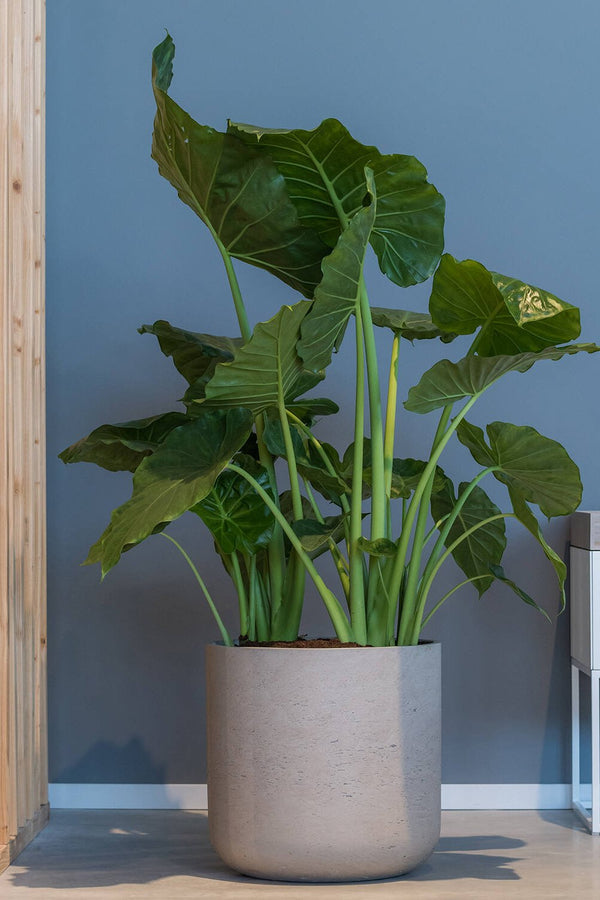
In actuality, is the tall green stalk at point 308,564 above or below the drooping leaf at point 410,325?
below

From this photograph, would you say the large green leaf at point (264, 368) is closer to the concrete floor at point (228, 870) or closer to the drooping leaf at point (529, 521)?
the drooping leaf at point (529, 521)

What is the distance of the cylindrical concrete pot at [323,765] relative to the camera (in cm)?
166

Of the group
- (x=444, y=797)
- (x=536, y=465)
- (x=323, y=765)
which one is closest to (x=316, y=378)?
(x=536, y=465)

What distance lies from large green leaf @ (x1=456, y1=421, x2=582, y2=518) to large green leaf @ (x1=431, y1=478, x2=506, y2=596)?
19 centimetres

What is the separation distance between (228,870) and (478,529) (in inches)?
32.1

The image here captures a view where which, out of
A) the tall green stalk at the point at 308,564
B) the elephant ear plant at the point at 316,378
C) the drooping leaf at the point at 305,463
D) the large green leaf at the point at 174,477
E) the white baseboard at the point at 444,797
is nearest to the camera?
the large green leaf at the point at 174,477

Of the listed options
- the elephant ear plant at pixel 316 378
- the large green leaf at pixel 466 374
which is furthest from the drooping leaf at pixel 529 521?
the large green leaf at pixel 466 374

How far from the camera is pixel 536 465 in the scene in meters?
1.75

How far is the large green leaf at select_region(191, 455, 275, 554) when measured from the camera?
1.76 meters

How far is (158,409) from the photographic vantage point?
2428 millimetres

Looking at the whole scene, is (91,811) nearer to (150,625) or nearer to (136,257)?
(150,625)

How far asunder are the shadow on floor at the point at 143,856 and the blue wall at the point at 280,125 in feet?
1.56

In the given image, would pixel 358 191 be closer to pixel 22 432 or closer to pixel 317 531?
pixel 317 531

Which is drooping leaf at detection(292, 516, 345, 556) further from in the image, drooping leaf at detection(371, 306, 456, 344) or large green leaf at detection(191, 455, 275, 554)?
drooping leaf at detection(371, 306, 456, 344)
